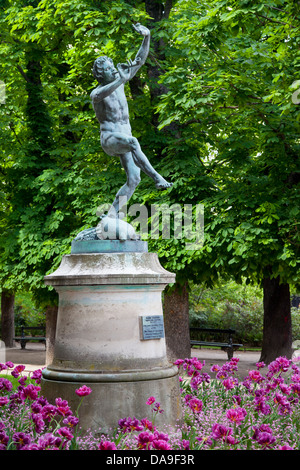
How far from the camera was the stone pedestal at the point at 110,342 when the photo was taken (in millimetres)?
5754

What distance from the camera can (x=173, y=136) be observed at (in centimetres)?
1272

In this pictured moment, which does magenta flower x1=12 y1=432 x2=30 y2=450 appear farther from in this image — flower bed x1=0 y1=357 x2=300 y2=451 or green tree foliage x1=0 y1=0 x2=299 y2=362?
green tree foliage x1=0 y1=0 x2=299 y2=362

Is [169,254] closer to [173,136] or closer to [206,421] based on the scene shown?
[173,136]

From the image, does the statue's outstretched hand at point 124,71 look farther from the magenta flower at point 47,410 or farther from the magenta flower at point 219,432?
the magenta flower at point 219,432

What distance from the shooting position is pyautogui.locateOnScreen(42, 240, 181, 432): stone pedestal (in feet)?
18.9

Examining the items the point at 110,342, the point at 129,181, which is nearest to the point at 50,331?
the point at 129,181

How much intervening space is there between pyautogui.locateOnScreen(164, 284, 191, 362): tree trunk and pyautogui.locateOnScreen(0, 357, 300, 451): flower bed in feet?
15.7

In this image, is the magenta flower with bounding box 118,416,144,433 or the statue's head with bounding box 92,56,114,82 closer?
the magenta flower with bounding box 118,416,144,433

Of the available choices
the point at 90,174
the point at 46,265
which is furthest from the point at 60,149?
the point at 46,265

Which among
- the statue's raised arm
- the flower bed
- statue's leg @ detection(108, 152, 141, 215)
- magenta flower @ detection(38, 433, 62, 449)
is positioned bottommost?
the flower bed

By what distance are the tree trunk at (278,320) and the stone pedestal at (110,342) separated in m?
8.12

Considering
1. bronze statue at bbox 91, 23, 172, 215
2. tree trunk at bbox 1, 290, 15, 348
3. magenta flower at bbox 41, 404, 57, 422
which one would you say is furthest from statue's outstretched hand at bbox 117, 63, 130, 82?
tree trunk at bbox 1, 290, 15, 348

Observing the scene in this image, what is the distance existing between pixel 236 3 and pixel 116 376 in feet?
20.9

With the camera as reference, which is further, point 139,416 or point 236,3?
point 236,3
